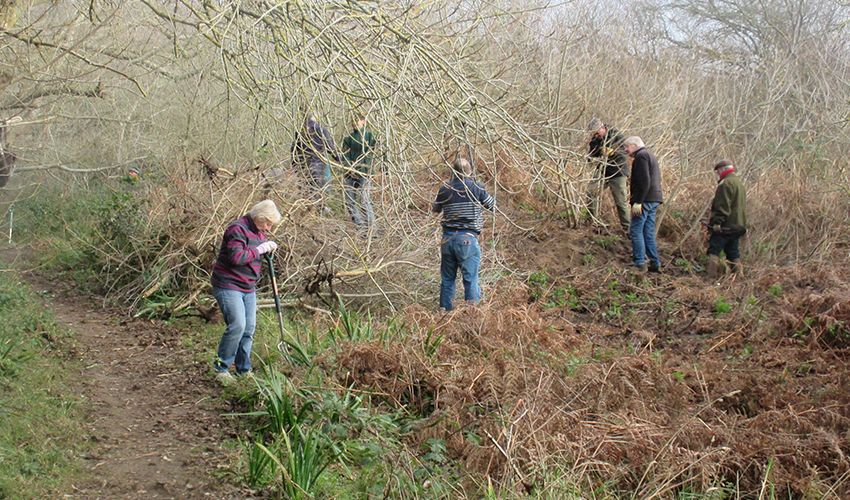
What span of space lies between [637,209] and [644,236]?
0.68 m


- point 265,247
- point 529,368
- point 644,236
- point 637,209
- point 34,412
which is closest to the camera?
point 34,412

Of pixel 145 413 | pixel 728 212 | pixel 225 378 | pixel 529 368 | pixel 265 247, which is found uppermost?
pixel 728 212

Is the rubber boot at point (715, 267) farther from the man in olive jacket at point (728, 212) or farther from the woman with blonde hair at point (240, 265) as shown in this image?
the woman with blonde hair at point (240, 265)

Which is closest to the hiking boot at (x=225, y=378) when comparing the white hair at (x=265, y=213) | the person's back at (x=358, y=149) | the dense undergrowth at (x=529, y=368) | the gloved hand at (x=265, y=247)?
the dense undergrowth at (x=529, y=368)

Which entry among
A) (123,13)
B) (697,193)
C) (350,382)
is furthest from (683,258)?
(123,13)

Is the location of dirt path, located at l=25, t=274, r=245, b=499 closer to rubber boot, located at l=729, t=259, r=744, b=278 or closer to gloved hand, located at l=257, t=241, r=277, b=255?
gloved hand, located at l=257, t=241, r=277, b=255

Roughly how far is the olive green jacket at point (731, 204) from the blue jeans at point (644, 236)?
86cm

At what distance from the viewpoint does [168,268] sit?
404 inches

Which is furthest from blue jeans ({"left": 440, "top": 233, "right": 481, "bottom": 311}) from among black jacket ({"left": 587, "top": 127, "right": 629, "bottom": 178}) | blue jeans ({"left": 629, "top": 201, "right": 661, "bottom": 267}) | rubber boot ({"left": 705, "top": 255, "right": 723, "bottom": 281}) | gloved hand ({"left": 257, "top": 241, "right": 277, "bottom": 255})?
rubber boot ({"left": 705, "top": 255, "right": 723, "bottom": 281})

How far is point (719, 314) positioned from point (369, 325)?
4343 millimetres

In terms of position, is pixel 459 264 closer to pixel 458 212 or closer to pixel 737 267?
pixel 458 212

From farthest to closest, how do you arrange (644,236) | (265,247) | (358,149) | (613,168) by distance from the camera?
(613,168), (644,236), (358,149), (265,247)

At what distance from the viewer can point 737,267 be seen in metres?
11.9

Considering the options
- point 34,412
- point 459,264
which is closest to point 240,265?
point 34,412
